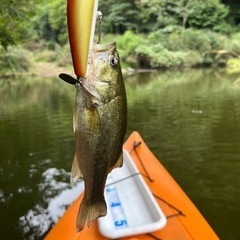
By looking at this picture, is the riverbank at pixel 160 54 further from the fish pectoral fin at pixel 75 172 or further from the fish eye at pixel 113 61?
the fish eye at pixel 113 61

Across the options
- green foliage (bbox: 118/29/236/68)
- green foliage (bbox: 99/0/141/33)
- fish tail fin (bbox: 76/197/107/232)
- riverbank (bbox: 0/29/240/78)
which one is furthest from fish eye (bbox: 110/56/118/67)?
green foliage (bbox: 99/0/141/33)

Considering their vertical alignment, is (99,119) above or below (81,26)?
below

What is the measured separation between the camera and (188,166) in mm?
8148

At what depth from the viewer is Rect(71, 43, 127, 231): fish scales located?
1293 mm

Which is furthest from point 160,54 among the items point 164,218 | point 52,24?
point 164,218

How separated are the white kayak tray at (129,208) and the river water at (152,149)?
1.44 metres

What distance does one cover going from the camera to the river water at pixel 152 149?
20.2 ft

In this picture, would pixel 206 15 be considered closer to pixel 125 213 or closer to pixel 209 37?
pixel 209 37

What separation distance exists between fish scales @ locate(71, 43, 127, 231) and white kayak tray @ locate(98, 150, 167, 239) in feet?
5.46

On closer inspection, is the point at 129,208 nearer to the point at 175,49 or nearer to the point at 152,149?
the point at 152,149

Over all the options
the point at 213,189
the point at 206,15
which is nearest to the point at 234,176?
the point at 213,189

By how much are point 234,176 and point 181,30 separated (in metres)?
29.8

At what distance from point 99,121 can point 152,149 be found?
26.7 ft

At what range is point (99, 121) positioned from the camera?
1353 mm
